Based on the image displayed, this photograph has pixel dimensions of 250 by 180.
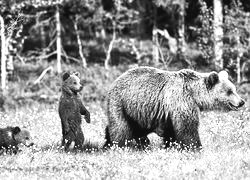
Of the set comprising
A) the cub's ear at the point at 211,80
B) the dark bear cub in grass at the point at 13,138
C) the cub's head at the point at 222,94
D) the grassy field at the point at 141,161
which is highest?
the cub's ear at the point at 211,80

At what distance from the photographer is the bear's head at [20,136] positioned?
27.6 feet

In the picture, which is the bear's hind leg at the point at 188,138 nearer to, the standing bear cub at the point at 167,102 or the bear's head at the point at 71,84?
the standing bear cub at the point at 167,102

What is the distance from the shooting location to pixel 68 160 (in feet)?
24.4

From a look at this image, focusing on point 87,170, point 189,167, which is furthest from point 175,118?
point 87,170

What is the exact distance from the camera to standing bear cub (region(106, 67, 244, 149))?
830cm

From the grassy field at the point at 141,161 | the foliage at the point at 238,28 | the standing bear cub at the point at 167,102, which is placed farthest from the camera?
the foliage at the point at 238,28

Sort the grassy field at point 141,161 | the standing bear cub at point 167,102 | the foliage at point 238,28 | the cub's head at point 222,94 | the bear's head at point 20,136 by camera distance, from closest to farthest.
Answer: the grassy field at point 141,161, the standing bear cub at point 167,102, the bear's head at point 20,136, the cub's head at point 222,94, the foliage at point 238,28

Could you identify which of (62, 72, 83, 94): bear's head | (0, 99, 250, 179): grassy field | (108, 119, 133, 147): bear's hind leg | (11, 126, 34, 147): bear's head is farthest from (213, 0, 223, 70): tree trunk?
(11, 126, 34, 147): bear's head

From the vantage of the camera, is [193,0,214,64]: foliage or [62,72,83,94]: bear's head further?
[193,0,214,64]: foliage

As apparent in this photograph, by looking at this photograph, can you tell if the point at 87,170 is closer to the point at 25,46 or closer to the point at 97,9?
the point at 97,9

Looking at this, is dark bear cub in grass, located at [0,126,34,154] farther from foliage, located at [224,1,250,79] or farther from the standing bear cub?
foliage, located at [224,1,250,79]

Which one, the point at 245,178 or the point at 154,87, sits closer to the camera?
the point at 245,178

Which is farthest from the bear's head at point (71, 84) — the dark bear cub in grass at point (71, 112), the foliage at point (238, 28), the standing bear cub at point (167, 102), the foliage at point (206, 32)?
the foliage at point (238, 28)

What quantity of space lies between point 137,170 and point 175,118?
173 cm
